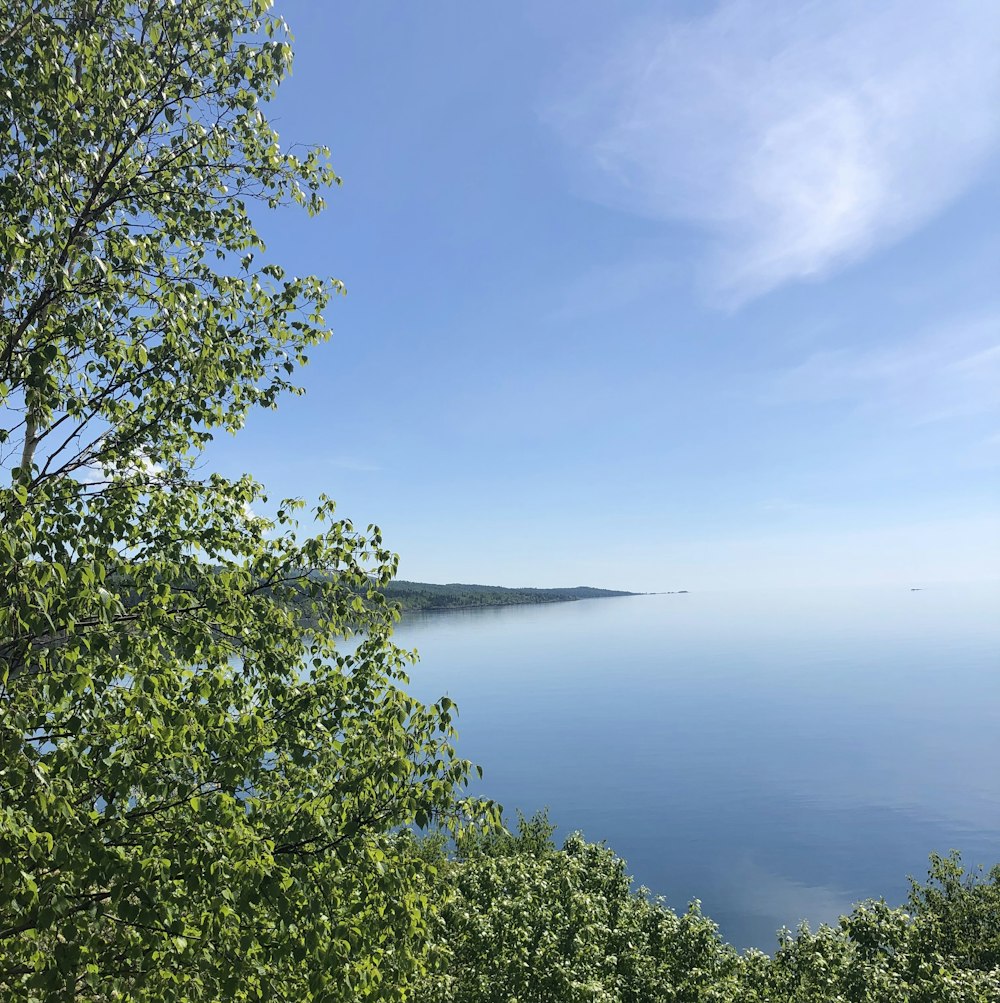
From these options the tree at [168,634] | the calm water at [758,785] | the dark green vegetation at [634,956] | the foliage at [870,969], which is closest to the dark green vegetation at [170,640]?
the tree at [168,634]

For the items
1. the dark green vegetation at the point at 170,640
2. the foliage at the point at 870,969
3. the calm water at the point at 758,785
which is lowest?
the calm water at the point at 758,785

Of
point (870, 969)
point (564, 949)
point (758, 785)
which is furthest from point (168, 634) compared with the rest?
point (758, 785)

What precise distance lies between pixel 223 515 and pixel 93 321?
4.23 meters

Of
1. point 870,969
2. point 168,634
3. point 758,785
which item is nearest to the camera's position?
point 168,634

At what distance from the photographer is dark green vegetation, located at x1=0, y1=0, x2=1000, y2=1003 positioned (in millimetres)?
6867

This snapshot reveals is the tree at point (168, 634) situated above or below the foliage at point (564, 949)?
above

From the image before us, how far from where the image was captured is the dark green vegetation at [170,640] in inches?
270

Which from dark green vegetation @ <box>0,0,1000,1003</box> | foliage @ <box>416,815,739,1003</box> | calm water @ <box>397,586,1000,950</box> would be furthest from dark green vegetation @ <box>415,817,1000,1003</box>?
calm water @ <box>397,586,1000,950</box>

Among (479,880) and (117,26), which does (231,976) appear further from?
(479,880)

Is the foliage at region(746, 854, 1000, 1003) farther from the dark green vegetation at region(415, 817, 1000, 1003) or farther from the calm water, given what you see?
the calm water

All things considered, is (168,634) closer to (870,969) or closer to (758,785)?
(870,969)

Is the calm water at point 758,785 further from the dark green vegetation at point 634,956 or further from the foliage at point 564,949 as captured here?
the foliage at point 564,949

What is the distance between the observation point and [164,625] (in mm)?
8727

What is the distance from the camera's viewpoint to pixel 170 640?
8.77m
